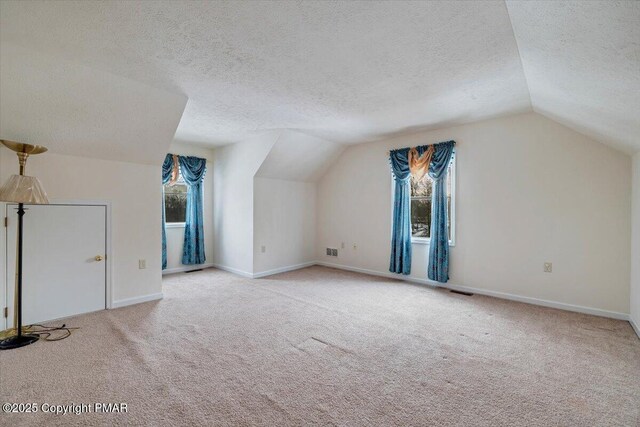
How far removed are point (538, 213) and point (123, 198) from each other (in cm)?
549

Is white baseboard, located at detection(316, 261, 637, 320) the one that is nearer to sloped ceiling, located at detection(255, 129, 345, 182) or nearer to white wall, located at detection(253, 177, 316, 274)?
white wall, located at detection(253, 177, 316, 274)

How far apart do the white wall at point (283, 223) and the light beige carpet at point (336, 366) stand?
178cm

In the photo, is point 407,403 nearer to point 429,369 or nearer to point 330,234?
point 429,369

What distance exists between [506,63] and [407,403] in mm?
2844

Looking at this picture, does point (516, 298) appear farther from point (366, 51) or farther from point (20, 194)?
point (20, 194)

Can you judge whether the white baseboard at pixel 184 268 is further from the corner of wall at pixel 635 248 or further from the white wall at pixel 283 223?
the corner of wall at pixel 635 248

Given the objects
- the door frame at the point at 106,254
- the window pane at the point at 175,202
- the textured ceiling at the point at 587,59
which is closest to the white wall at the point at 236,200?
the window pane at the point at 175,202

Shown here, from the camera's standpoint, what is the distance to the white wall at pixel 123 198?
322 centimetres

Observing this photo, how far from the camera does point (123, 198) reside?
12.1ft

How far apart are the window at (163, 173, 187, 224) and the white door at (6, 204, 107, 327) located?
6.58ft

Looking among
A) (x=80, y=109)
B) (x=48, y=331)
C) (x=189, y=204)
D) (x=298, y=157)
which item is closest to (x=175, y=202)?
(x=189, y=204)

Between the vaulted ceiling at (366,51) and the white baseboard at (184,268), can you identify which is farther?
the white baseboard at (184,268)

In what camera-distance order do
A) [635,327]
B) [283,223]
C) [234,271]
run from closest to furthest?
[635,327] → [234,271] → [283,223]

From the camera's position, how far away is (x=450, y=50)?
2.25 metres
